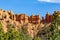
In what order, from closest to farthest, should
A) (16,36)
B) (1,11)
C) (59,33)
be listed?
(59,33)
(16,36)
(1,11)

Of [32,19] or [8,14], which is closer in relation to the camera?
[8,14]

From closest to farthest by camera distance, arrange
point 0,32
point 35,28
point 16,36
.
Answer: point 0,32 < point 16,36 < point 35,28

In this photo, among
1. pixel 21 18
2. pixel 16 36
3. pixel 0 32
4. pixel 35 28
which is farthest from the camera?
pixel 21 18

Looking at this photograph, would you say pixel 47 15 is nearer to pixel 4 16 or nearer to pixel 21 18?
pixel 21 18

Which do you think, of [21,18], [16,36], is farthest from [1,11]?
[16,36]

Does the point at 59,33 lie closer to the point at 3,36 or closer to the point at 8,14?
the point at 3,36

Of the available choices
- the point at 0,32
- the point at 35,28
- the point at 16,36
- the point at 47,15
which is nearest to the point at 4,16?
the point at 35,28

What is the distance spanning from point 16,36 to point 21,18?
105978 mm

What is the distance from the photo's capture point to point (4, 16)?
164 m

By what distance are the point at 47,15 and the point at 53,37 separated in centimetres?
11931

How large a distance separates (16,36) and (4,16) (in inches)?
3564

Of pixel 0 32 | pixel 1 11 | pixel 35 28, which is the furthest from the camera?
pixel 1 11

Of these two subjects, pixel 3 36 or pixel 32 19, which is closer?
pixel 3 36

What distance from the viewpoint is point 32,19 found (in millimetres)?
183750
